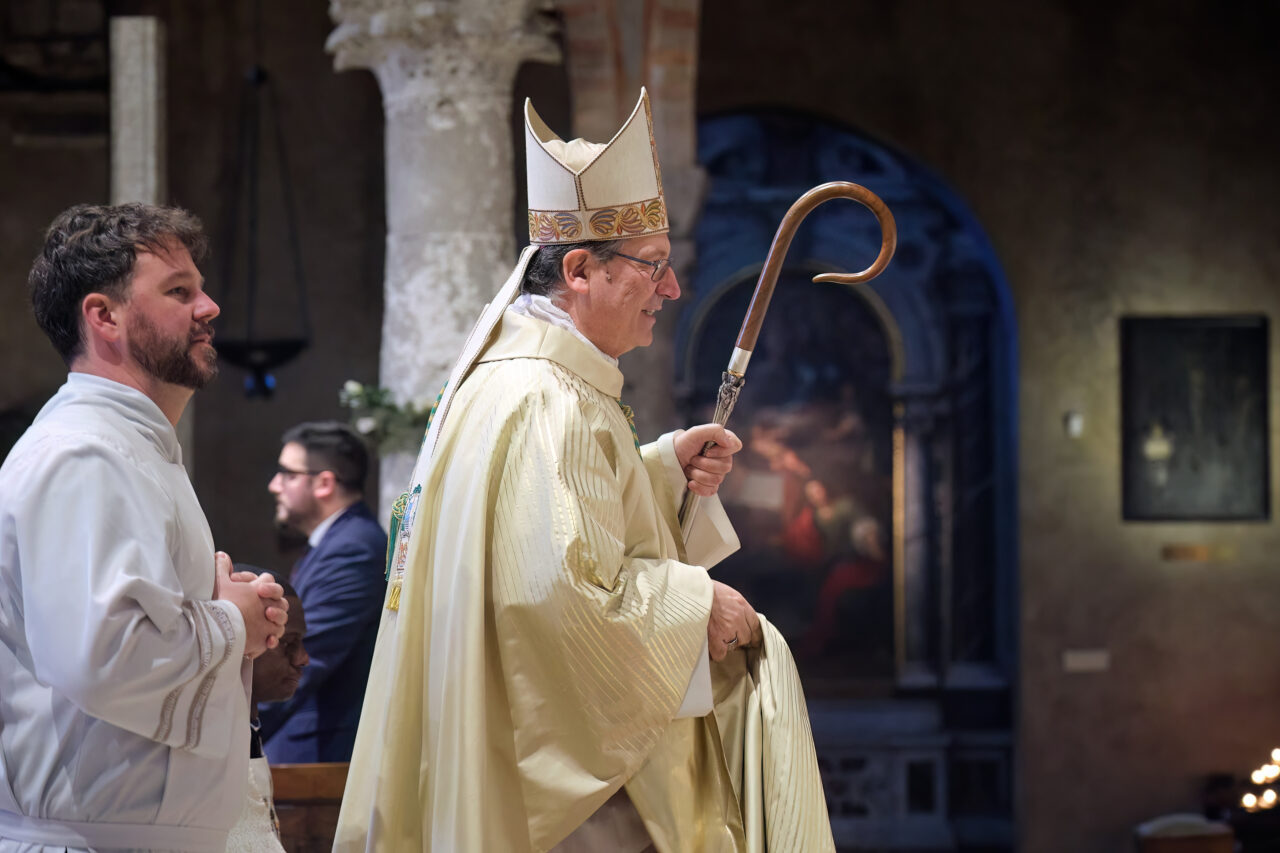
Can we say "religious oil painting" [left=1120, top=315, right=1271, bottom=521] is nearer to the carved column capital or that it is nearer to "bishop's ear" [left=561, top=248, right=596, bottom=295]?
the carved column capital

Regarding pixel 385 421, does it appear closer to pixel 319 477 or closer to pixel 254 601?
pixel 319 477

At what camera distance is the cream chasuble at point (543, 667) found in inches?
87.6

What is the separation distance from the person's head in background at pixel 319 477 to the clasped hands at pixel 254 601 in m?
2.21

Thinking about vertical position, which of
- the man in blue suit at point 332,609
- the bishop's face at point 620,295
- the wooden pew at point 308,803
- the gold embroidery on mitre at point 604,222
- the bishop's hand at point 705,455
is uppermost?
the gold embroidery on mitre at point 604,222

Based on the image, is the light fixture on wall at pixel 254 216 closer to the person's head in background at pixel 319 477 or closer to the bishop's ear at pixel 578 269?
the person's head in background at pixel 319 477

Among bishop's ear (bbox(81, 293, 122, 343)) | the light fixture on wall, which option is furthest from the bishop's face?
the light fixture on wall

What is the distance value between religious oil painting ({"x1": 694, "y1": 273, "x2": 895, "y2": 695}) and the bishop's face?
6.70m

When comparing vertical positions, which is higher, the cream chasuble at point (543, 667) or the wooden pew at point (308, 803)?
the cream chasuble at point (543, 667)

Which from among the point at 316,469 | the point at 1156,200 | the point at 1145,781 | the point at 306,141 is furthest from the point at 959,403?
the point at 316,469

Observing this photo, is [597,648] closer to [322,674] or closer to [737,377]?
[737,377]

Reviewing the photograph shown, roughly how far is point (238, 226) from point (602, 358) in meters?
5.21

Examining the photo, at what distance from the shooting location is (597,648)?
2.23m

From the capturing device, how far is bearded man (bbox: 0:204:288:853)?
186cm

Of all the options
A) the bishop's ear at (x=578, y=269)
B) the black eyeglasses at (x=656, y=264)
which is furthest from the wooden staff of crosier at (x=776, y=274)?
the bishop's ear at (x=578, y=269)
